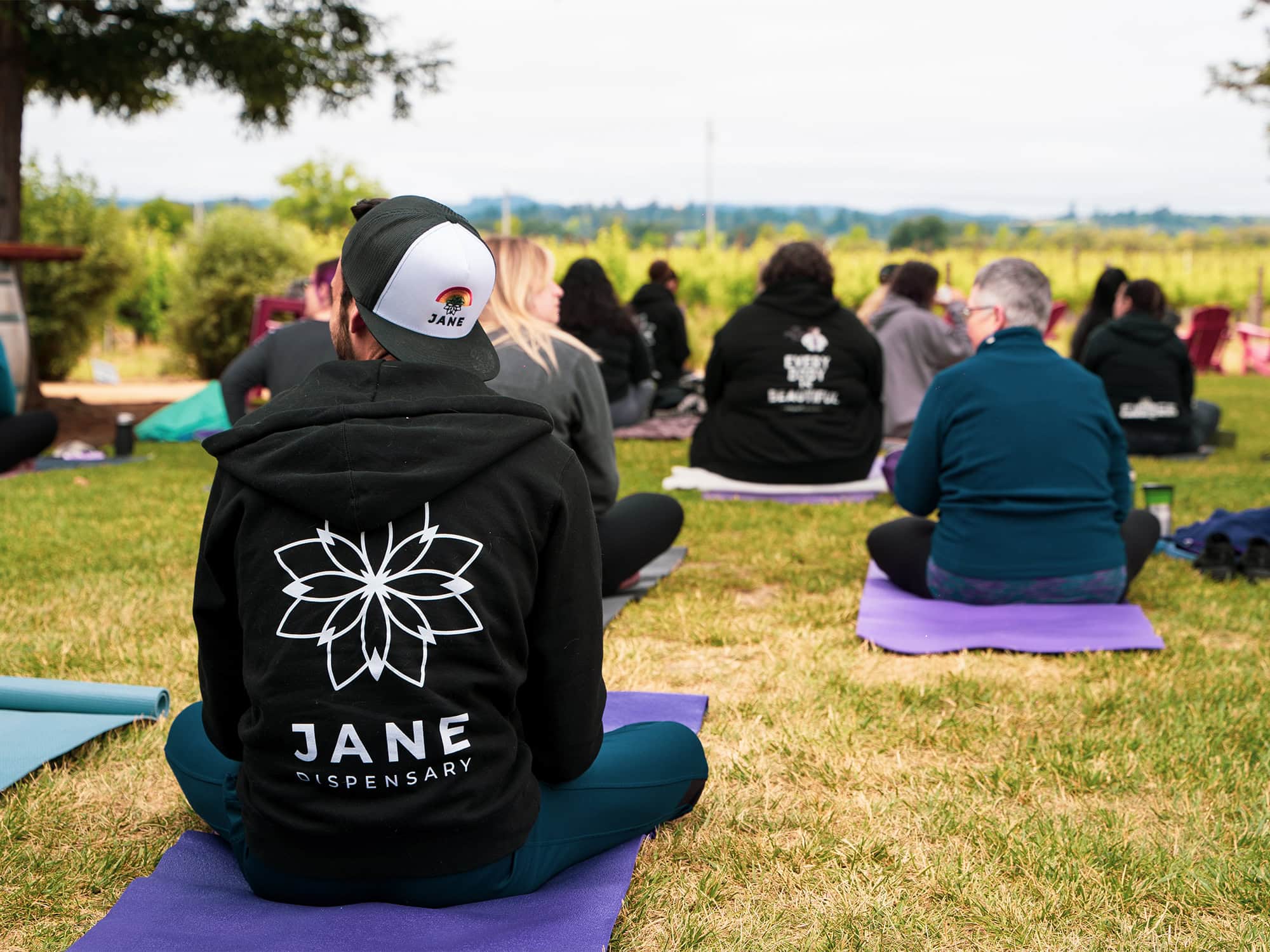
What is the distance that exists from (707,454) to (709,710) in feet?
13.6

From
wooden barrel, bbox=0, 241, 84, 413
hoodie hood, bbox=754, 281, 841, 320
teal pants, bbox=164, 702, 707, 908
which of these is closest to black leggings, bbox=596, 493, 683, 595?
teal pants, bbox=164, 702, 707, 908

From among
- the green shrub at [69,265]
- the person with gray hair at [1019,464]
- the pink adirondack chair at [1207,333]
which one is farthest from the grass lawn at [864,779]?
the pink adirondack chair at [1207,333]

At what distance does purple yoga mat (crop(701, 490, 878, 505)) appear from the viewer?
23.7 feet


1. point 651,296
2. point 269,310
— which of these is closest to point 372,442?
point 651,296

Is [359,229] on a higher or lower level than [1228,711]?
higher

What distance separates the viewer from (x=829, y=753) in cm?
323

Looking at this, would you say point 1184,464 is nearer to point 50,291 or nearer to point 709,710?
point 709,710

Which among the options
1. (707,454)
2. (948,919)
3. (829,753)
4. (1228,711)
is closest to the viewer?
(948,919)

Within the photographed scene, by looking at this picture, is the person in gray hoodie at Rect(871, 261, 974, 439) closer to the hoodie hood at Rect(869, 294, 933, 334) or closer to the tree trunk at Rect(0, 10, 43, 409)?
the hoodie hood at Rect(869, 294, 933, 334)

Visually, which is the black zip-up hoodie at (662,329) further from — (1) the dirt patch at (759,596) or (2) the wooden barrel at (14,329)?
Answer: (1) the dirt patch at (759,596)

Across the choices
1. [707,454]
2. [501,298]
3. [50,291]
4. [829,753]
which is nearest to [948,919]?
[829,753]

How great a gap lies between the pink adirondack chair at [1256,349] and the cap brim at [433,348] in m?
19.8

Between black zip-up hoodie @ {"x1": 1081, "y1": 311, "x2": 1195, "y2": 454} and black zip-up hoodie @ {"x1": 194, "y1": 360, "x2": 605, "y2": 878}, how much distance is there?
7.76 metres

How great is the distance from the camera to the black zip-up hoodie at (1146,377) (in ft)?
29.3
